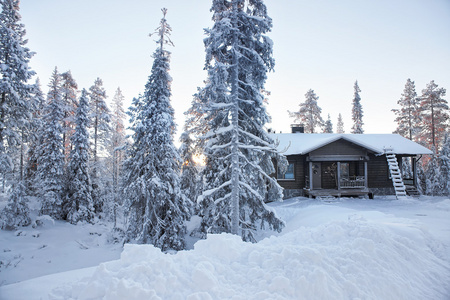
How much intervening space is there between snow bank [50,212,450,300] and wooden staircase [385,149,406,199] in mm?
14623

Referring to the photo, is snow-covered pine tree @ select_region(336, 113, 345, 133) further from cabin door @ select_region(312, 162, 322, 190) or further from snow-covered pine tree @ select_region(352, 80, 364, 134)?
cabin door @ select_region(312, 162, 322, 190)

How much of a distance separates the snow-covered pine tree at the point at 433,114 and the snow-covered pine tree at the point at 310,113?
12.9m

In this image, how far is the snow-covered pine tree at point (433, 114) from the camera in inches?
1173

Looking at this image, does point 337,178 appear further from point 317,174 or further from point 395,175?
point 395,175

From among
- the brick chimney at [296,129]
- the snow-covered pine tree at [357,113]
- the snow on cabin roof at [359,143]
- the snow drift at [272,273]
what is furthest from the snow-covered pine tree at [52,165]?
the snow-covered pine tree at [357,113]

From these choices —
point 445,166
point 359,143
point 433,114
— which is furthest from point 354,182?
point 433,114

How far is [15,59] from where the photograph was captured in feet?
44.6

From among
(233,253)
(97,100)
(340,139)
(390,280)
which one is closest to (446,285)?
(390,280)

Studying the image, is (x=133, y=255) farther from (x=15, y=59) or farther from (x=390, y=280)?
(x=15, y=59)

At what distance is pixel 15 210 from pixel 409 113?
144 ft

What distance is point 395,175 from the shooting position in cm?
1858

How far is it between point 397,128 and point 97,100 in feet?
127

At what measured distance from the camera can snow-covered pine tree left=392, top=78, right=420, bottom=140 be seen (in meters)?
31.1

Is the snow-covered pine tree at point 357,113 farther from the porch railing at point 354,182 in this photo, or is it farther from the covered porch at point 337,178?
the porch railing at point 354,182
